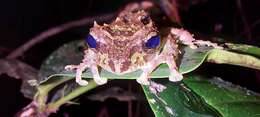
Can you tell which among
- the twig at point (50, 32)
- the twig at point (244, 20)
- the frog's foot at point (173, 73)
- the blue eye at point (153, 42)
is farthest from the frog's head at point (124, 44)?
the twig at point (244, 20)

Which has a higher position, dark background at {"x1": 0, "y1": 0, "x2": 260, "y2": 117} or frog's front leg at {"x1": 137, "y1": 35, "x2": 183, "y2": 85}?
dark background at {"x1": 0, "y1": 0, "x2": 260, "y2": 117}

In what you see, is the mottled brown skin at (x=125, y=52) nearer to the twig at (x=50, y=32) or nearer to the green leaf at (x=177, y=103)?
the green leaf at (x=177, y=103)

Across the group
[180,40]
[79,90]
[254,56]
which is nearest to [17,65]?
[79,90]

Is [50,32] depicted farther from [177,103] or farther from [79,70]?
[177,103]

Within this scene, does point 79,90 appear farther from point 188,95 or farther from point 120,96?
point 188,95

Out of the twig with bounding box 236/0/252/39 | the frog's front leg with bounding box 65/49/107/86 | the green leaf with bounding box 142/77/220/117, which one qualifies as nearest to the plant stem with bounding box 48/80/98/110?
the frog's front leg with bounding box 65/49/107/86

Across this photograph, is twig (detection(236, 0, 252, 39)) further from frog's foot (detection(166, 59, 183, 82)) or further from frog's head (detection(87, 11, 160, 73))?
frog's foot (detection(166, 59, 183, 82))

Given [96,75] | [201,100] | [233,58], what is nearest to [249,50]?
[233,58]
